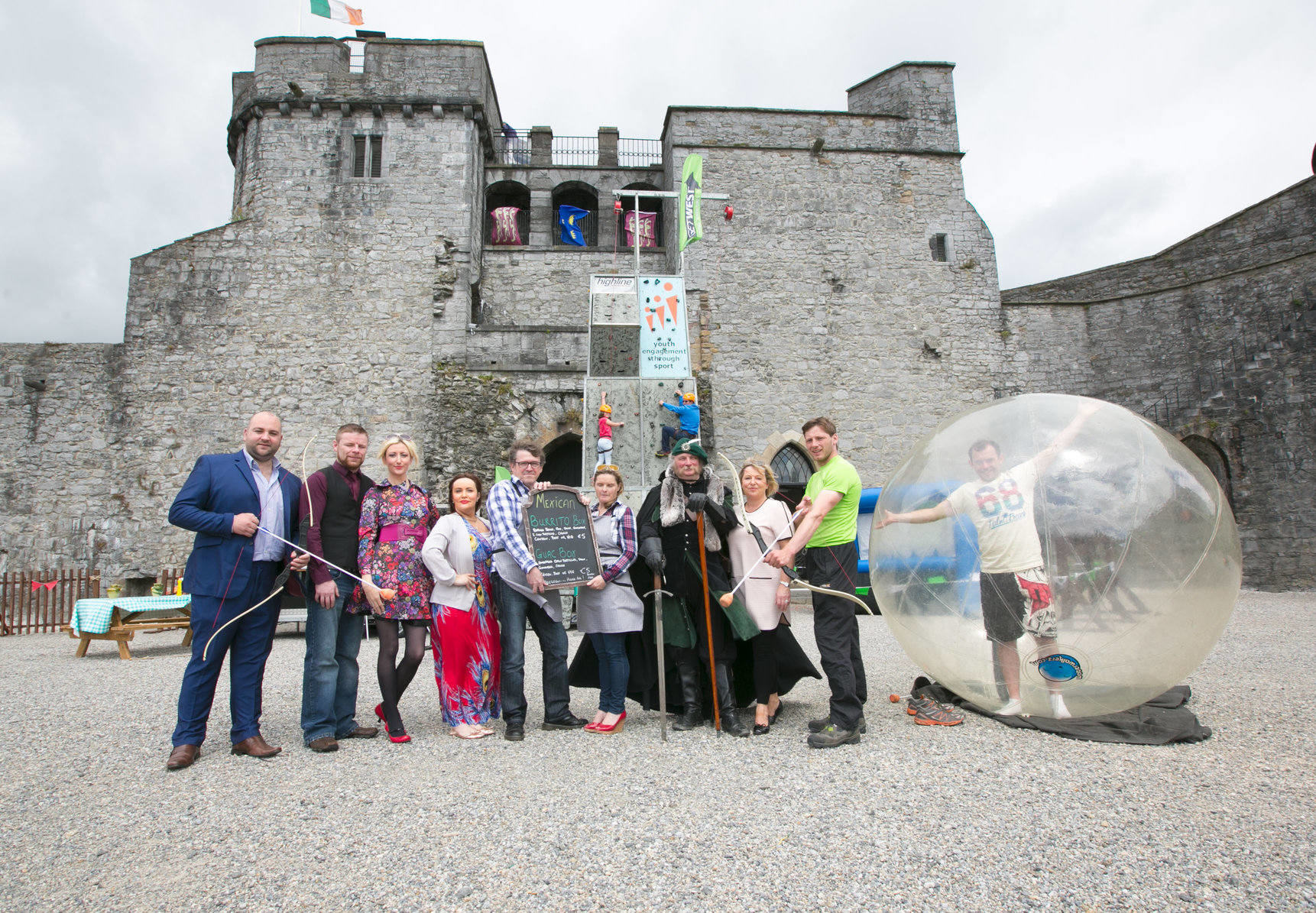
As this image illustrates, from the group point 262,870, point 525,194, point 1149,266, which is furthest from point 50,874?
point 1149,266

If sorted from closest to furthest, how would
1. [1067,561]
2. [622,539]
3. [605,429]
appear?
[1067,561] < [622,539] < [605,429]

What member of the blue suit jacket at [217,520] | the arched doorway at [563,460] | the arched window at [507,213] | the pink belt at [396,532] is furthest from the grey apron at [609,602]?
the arched window at [507,213]

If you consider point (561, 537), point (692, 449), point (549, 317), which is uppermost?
point (549, 317)

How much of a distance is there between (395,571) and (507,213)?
1431 cm

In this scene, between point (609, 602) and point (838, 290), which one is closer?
point (609, 602)

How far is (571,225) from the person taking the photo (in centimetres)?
1708

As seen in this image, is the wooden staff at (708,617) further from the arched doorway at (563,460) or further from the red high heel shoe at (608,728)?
the arched doorway at (563,460)

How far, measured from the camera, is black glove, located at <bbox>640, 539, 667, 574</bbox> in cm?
424

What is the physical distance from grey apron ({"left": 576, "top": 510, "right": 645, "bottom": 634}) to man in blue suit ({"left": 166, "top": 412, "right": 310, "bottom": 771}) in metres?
1.64

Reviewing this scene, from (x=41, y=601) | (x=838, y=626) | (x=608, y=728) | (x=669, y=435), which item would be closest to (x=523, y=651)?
(x=608, y=728)

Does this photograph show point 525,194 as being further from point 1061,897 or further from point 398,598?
point 1061,897

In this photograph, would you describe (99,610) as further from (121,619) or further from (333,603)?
(333,603)

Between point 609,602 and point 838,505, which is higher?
point 838,505

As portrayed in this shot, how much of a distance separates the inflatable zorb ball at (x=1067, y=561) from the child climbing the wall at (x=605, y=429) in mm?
6205
